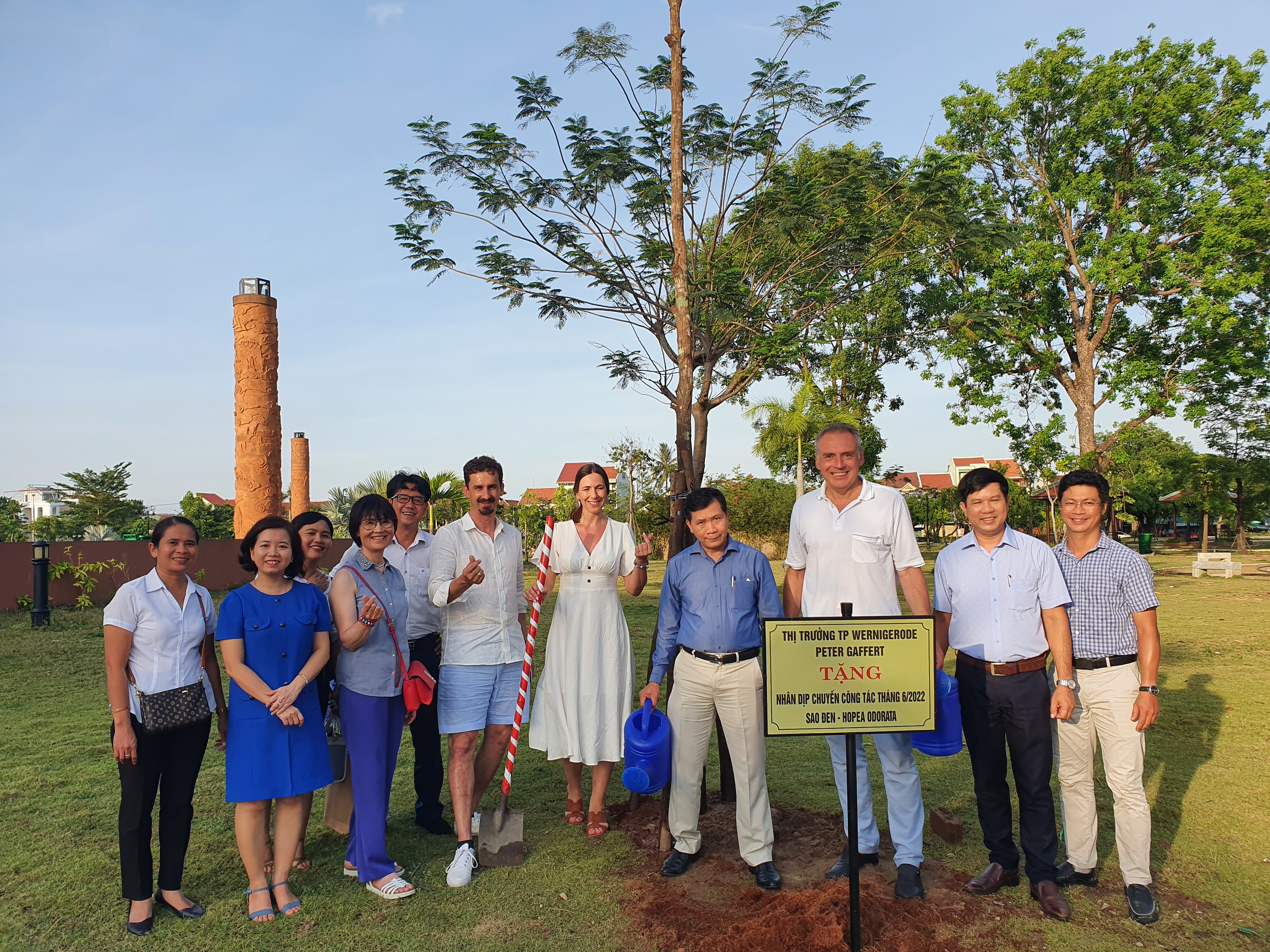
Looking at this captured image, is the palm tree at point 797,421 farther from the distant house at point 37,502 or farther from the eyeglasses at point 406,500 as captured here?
the distant house at point 37,502

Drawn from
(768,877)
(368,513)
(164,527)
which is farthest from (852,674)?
(164,527)

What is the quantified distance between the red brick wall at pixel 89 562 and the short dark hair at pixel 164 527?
9210 millimetres

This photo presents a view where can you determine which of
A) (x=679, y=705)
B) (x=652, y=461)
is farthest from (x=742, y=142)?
(x=652, y=461)

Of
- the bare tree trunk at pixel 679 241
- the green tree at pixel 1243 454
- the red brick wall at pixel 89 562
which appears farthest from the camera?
the green tree at pixel 1243 454

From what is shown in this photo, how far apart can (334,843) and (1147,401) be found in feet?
84.8

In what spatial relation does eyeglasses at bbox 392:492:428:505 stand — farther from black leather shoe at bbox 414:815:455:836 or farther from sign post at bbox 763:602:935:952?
sign post at bbox 763:602:935:952

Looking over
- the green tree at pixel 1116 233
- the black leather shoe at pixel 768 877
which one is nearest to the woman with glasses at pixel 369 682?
the black leather shoe at pixel 768 877

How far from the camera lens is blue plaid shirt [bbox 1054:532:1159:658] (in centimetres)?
386

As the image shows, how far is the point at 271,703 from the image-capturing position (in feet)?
11.9

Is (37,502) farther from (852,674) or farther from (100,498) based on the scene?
(852,674)

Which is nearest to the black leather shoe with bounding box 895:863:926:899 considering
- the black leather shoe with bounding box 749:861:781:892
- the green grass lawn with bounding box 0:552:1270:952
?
the green grass lawn with bounding box 0:552:1270:952

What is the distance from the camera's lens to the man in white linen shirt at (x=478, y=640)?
436 cm

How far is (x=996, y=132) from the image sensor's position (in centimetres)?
2611

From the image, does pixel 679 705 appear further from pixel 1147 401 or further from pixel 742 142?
pixel 1147 401
